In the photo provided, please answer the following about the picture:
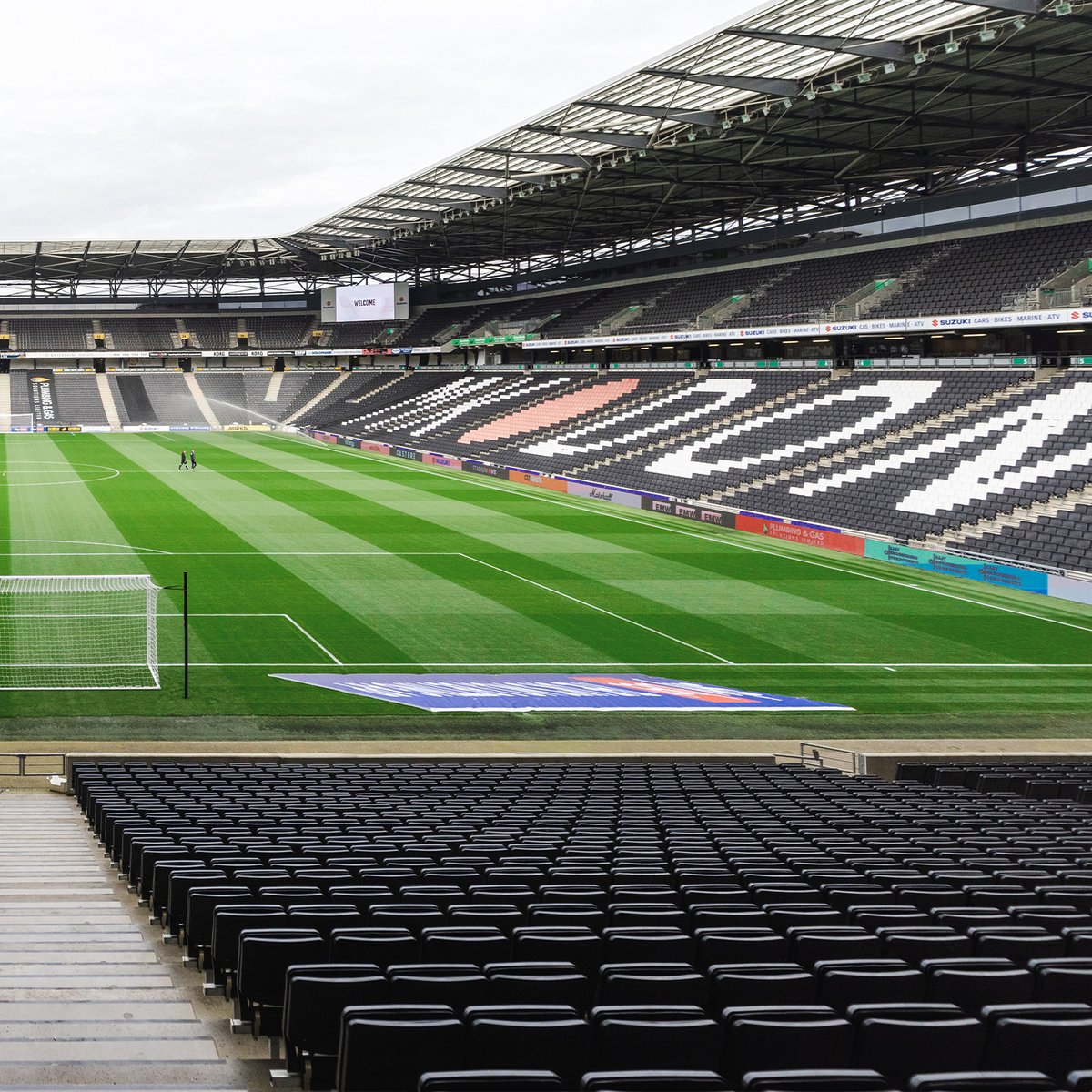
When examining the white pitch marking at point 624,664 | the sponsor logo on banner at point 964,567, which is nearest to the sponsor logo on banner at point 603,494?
the sponsor logo on banner at point 964,567

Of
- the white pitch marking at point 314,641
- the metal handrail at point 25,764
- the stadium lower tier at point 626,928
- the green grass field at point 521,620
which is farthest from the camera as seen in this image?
the white pitch marking at point 314,641

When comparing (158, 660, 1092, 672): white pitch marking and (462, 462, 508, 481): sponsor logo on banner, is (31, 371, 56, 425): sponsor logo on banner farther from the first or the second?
(158, 660, 1092, 672): white pitch marking

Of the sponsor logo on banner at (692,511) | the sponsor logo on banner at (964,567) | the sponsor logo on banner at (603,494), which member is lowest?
the sponsor logo on banner at (964,567)

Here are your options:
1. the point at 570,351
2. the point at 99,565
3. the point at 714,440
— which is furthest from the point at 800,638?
the point at 570,351

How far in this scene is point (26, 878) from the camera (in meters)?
11.0

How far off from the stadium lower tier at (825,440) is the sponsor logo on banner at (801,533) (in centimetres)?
124

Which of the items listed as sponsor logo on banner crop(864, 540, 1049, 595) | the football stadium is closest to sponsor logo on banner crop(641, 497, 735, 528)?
the football stadium

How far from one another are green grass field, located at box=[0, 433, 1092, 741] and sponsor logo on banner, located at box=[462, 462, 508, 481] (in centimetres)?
1377

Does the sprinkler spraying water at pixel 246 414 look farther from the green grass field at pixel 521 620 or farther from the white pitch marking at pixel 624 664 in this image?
the white pitch marking at pixel 624 664

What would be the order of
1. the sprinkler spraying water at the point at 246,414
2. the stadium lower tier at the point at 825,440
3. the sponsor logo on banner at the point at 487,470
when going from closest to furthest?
the stadium lower tier at the point at 825,440
the sponsor logo on banner at the point at 487,470
the sprinkler spraying water at the point at 246,414

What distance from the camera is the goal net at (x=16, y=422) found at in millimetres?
103188

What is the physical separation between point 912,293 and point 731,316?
13.3 metres

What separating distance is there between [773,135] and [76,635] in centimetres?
3552

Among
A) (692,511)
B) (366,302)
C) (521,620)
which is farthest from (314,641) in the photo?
(366,302)
